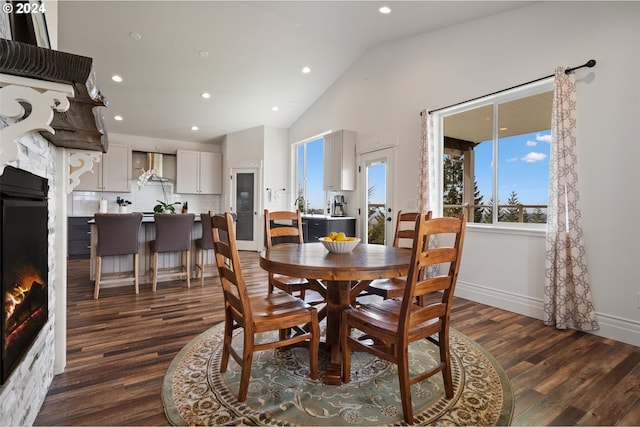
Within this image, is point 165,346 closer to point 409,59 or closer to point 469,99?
point 469,99

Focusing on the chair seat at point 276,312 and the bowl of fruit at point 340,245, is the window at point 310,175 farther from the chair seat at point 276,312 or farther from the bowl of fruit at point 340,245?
the chair seat at point 276,312

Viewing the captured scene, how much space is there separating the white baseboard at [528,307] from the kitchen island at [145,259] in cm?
361

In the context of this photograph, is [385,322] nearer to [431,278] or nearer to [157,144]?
[431,278]

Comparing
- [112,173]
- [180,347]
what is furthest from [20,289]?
[112,173]

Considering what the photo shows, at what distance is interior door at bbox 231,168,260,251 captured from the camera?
7422 millimetres

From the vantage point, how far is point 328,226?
542 centimetres

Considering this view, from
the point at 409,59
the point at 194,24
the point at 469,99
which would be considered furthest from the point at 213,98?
the point at 469,99

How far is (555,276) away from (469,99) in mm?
2161

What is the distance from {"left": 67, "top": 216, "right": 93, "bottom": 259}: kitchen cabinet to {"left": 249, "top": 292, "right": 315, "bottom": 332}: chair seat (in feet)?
19.7

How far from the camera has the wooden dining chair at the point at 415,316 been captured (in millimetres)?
1515

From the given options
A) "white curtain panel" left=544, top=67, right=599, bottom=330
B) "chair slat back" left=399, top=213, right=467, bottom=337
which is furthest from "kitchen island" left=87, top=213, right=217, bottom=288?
"white curtain panel" left=544, top=67, right=599, bottom=330

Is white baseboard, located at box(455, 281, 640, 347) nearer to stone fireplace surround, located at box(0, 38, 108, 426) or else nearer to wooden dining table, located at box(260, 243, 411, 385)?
wooden dining table, located at box(260, 243, 411, 385)

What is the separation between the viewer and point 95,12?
3793 millimetres

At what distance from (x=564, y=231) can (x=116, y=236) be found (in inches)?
185
